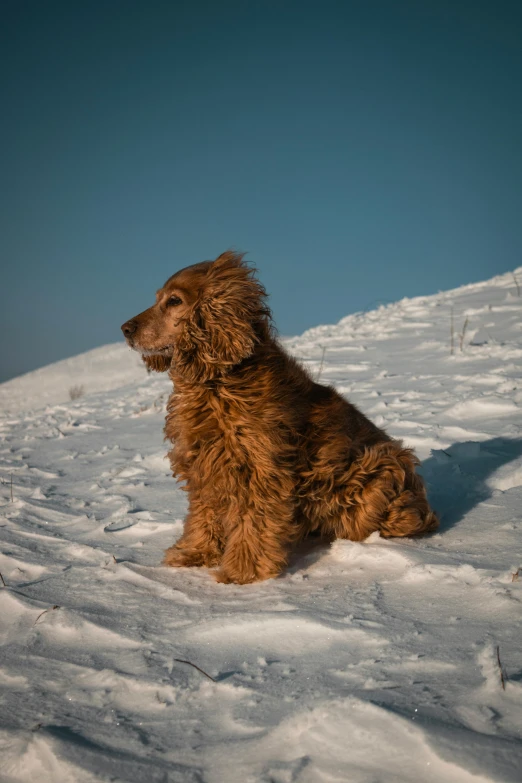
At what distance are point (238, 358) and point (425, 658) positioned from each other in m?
1.82

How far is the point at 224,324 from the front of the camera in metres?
3.49

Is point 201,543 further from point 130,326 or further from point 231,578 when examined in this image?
point 130,326

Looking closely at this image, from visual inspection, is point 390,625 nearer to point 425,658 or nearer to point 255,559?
point 425,658

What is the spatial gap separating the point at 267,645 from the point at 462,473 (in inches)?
112

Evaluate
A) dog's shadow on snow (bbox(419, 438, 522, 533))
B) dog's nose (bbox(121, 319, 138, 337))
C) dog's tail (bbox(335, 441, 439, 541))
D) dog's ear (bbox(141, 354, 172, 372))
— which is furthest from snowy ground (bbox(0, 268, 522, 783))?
dog's nose (bbox(121, 319, 138, 337))

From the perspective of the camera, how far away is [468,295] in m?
12.8

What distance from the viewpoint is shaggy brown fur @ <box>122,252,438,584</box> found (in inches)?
134

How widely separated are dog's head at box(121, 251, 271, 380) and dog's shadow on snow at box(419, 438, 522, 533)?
177 centimetres

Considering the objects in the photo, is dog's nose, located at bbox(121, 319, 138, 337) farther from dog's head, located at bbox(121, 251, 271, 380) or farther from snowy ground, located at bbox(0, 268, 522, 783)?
snowy ground, located at bbox(0, 268, 522, 783)

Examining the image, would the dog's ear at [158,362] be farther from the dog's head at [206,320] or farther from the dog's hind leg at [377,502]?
the dog's hind leg at [377,502]

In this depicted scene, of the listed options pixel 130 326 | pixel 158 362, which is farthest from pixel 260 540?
pixel 130 326

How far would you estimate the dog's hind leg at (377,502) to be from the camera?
3682 millimetres

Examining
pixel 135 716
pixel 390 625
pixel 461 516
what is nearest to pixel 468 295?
pixel 461 516

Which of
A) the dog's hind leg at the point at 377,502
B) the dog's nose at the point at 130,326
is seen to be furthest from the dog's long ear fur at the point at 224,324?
the dog's hind leg at the point at 377,502
